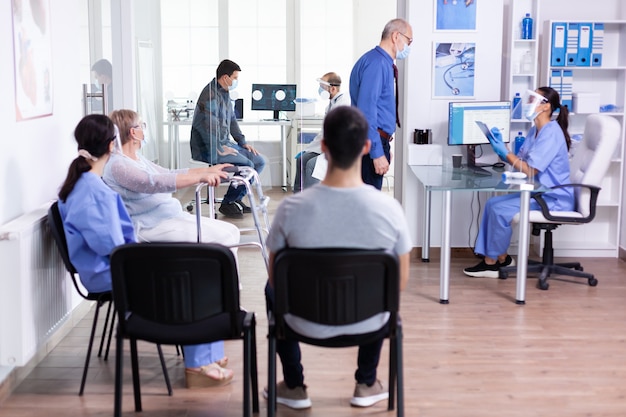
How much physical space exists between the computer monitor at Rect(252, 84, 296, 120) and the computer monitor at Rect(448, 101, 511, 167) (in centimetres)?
117

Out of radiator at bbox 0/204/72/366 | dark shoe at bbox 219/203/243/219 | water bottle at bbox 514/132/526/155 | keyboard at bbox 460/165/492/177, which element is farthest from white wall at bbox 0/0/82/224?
water bottle at bbox 514/132/526/155

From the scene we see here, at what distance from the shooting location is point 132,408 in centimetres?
345

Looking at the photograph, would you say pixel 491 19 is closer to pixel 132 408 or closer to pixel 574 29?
pixel 574 29

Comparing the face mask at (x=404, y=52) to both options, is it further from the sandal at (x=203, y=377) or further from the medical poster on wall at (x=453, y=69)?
the sandal at (x=203, y=377)

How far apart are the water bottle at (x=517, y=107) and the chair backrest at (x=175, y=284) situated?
12.5ft

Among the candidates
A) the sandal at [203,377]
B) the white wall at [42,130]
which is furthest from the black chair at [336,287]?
the white wall at [42,130]

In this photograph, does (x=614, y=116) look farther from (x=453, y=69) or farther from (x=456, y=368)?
(x=456, y=368)

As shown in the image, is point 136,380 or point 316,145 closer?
point 136,380

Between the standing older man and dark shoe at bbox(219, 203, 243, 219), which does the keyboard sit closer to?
the standing older man

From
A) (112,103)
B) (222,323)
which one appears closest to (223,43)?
(112,103)

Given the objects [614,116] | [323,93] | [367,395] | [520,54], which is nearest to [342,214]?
[367,395]

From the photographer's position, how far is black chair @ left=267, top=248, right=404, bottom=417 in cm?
270

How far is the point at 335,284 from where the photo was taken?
274cm

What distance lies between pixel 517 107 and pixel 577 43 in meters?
0.61
